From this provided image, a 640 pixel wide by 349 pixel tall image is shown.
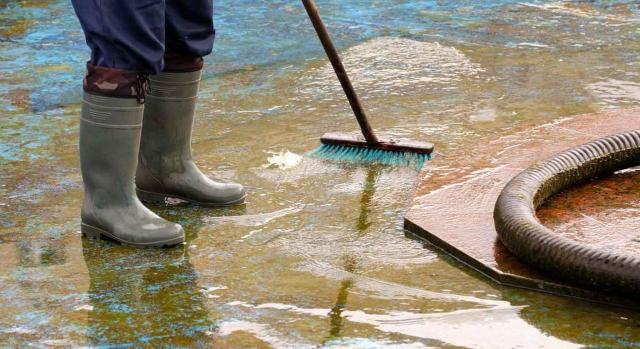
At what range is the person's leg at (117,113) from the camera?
→ 349 centimetres

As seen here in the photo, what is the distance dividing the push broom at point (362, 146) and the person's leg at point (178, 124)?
60 centimetres

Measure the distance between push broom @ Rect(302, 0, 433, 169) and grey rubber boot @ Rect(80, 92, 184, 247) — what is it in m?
1.02

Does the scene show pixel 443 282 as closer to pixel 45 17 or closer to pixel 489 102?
pixel 489 102

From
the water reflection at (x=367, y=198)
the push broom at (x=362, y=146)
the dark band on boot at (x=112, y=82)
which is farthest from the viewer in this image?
the push broom at (x=362, y=146)

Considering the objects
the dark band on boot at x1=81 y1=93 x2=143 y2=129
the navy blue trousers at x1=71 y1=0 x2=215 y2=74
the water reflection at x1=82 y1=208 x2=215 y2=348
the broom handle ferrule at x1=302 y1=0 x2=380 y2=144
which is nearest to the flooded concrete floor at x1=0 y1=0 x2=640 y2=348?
the water reflection at x1=82 y1=208 x2=215 y2=348

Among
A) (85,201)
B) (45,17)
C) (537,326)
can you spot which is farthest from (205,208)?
(45,17)

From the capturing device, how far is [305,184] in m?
4.26

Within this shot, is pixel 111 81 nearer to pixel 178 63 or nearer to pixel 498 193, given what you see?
pixel 178 63

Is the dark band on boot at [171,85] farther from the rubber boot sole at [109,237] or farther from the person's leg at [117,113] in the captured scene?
the rubber boot sole at [109,237]

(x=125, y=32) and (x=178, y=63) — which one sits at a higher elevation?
(x=125, y=32)

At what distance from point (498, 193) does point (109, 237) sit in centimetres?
133

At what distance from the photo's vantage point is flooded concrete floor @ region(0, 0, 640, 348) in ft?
9.89

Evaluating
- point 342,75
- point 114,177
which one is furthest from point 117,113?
point 342,75

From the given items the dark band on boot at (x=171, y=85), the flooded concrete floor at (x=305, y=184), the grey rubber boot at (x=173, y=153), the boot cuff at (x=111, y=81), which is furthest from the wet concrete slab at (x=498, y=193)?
the boot cuff at (x=111, y=81)
